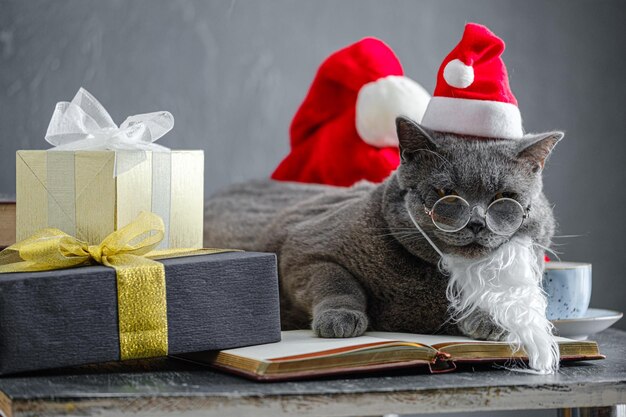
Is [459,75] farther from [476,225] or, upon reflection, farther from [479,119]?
[476,225]

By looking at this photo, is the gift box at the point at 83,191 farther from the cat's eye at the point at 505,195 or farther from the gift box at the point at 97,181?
the cat's eye at the point at 505,195

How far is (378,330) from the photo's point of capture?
2.84 feet

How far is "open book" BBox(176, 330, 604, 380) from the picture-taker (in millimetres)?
657

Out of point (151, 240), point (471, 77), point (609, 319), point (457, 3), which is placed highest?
point (457, 3)

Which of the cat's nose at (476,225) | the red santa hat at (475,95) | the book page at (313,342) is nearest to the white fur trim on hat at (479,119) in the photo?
the red santa hat at (475,95)

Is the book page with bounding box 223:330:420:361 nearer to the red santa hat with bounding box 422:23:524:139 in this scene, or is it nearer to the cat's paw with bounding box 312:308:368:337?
the cat's paw with bounding box 312:308:368:337

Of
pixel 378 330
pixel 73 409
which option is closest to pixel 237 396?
pixel 73 409

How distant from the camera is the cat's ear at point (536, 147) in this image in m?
0.79

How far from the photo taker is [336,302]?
0.84m

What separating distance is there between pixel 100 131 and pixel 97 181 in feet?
0.24

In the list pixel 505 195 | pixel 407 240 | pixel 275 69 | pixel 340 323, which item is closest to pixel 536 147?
pixel 505 195

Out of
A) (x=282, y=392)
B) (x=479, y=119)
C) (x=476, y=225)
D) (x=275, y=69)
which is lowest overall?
(x=282, y=392)

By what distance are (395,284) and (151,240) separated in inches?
11.0

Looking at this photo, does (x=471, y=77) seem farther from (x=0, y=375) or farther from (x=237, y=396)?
(x=0, y=375)
